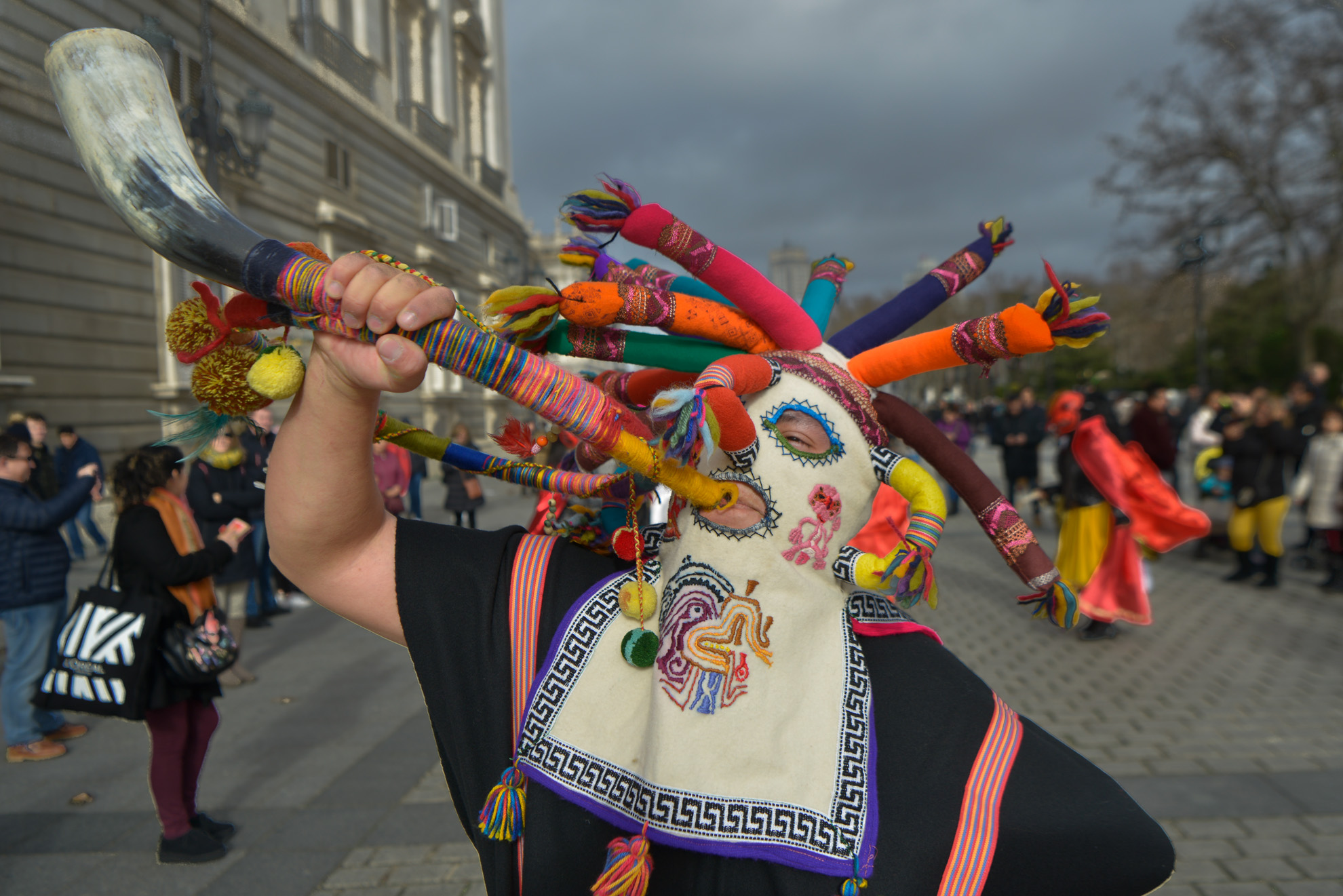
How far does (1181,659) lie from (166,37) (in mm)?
7047

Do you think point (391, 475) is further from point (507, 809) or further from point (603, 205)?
point (507, 809)

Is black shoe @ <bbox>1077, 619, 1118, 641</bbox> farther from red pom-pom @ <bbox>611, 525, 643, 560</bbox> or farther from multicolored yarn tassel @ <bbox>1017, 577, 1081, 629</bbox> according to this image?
red pom-pom @ <bbox>611, 525, 643, 560</bbox>

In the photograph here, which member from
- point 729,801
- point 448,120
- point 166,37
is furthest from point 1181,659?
point 448,120

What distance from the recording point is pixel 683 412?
3.90ft

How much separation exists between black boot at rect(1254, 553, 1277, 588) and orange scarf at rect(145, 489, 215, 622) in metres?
8.69

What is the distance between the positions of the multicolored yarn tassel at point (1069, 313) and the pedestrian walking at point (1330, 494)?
8.09 metres

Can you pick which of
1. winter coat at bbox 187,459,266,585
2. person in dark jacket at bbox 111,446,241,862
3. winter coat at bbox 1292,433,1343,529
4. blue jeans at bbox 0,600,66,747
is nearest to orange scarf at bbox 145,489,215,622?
person in dark jacket at bbox 111,446,241,862

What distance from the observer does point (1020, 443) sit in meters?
11.7

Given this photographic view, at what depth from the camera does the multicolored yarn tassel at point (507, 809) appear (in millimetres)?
1326

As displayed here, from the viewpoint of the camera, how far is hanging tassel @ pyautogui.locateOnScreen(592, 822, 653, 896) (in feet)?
4.13

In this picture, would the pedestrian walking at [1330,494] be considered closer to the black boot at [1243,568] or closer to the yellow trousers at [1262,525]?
the yellow trousers at [1262,525]

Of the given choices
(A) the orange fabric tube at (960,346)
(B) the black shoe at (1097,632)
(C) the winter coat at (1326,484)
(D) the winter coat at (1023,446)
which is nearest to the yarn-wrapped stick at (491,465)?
(A) the orange fabric tube at (960,346)

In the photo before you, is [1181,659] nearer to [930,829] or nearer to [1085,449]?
[1085,449]

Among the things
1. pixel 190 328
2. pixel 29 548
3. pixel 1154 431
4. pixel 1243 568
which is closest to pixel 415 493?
pixel 29 548
